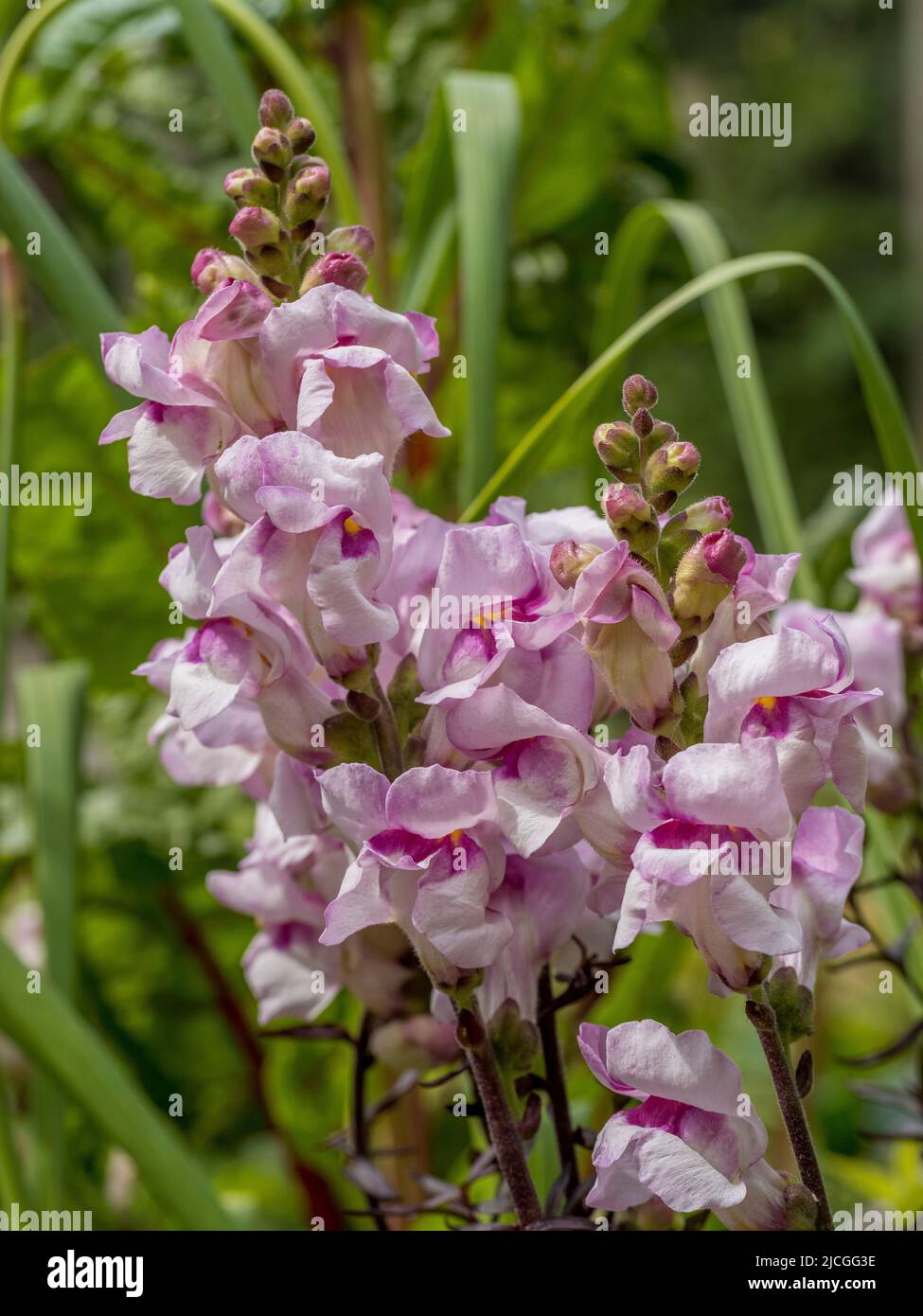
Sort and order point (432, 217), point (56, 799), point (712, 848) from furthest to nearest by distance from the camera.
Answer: point (432, 217) < point (56, 799) < point (712, 848)

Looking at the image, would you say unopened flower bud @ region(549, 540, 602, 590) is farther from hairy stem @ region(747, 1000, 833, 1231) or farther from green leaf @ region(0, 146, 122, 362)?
green leaf @ region(0, 146, 122, 362)

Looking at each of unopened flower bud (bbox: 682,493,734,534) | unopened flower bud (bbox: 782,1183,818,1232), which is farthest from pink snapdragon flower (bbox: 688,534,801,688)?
unopened flower bud (bbox: 782,1183,818,1232)

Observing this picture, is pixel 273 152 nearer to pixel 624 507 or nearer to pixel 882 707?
pixel 624 507

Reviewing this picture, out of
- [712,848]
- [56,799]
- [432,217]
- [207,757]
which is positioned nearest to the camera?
[712,848]

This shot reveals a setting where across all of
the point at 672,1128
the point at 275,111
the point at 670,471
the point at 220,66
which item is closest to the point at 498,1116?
the point at 672,1128

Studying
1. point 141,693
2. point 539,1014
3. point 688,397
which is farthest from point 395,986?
point 688,397

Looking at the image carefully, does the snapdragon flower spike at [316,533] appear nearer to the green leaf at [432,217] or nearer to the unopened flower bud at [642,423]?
the unopened flower bud at [642,423]
